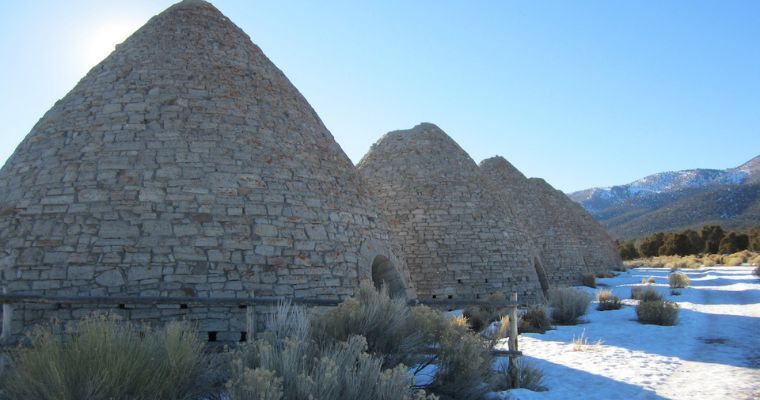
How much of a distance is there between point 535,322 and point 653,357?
10.8 feet

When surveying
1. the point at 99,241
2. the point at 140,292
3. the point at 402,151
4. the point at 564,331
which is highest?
the point at 402,151

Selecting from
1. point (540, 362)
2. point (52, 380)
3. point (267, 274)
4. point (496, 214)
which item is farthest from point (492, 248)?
point (52, 380)

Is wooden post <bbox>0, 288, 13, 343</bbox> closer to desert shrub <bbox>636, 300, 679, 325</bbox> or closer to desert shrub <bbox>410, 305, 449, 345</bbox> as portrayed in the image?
desert shrub <bbox>410, 305, 449, 345</bbox>

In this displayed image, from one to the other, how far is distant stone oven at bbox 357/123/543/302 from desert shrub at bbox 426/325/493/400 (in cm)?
796

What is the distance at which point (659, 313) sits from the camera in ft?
38.1

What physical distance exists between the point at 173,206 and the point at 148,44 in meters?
3.29

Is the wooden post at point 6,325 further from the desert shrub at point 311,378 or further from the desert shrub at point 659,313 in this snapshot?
the desert shrub at point 659,313

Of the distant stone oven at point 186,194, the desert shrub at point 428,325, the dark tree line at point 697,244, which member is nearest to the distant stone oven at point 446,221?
the distant stone oven at point 186,194

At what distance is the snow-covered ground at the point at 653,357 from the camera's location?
6.50 metres

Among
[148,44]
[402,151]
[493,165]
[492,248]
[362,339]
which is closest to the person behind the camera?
[362,339]

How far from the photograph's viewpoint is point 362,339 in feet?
15.3

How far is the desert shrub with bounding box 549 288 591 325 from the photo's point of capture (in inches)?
496

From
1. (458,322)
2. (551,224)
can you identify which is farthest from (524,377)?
(551,224)

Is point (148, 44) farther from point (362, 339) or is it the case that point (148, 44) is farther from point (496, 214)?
point (496, 214)
